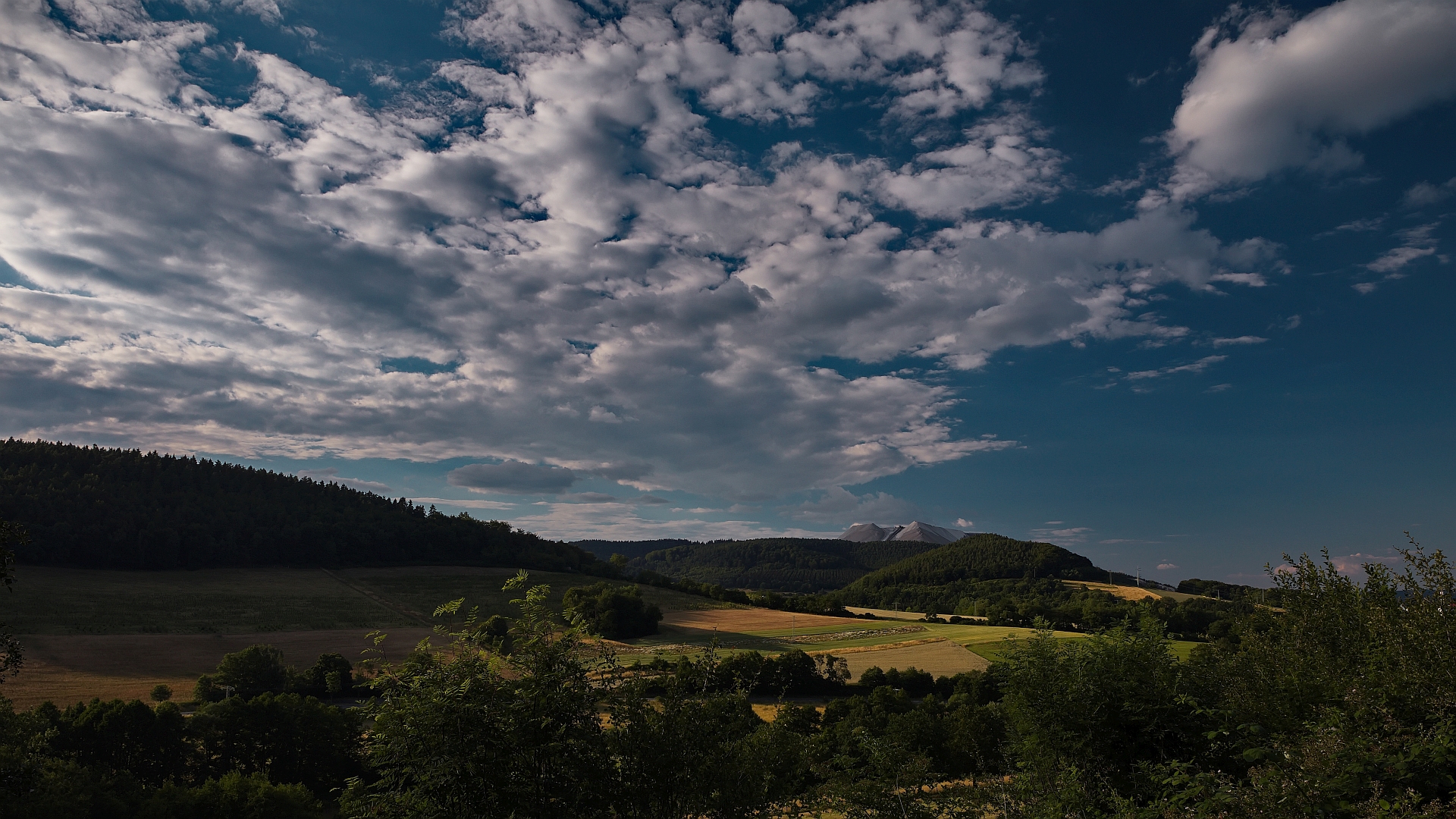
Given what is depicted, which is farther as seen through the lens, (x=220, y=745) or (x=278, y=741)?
(x=278, y=741)

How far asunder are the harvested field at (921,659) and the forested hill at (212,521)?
→ 7783 cm

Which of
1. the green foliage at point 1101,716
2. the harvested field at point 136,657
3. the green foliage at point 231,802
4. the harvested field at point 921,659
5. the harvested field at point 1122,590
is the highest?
the harvested field at point 1122,590

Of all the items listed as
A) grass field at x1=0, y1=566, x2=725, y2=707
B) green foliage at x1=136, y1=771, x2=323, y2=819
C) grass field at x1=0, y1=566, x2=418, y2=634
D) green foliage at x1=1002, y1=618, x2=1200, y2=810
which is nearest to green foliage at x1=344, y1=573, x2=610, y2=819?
green foliage at x1=1002, y1=618, x2=1200, y2=810

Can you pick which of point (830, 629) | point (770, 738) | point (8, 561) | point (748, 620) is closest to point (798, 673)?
point (830, 629)

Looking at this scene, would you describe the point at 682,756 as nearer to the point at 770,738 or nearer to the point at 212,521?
the point at 770,738

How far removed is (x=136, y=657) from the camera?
66.2 meters

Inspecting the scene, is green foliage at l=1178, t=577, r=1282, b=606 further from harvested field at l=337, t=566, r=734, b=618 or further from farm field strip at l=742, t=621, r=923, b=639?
harvested field at l=337, t=566, r=734, b=618

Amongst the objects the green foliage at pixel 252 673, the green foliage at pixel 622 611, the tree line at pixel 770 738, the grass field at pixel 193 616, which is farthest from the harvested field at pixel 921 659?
the green foliage at pixel 252 673

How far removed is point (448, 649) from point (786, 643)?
8385 cm

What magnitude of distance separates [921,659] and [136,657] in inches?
3372

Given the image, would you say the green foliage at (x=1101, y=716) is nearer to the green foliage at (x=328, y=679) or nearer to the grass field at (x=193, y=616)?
Answer: the green foliage at (x=328, y=679)

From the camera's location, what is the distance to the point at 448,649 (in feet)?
48.7

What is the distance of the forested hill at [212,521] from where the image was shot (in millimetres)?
107188

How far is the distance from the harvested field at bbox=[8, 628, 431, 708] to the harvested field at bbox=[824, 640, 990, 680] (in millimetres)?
51121
